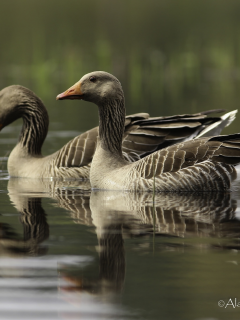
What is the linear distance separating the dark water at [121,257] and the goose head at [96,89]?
1.71m

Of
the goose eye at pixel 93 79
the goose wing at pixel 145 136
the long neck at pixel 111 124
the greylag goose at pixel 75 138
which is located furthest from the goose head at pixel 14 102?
the goose eye at pixel 93 79

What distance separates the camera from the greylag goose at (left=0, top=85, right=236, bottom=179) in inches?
465

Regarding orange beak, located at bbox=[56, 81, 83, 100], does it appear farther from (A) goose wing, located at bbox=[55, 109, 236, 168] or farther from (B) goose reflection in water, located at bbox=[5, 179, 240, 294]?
(A) goose wing, located at bbox=[55, 109, 236, 168]

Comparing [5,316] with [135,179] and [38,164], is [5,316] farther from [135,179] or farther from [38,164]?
[38,164]

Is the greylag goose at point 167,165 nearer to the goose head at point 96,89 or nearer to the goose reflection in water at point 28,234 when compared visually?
the goose head at point 96,89

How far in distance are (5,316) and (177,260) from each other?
6.13 feet

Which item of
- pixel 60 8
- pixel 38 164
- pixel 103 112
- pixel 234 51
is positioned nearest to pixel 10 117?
pixel 38 164

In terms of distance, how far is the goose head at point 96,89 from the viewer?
10.4m

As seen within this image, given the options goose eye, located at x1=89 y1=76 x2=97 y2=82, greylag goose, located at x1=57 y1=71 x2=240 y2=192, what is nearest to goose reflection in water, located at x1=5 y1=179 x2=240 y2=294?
greylag goose, located at x1=57 y1=71 x2=240 y2=192

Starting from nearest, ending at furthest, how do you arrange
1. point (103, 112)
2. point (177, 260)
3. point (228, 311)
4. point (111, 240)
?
point (228, 311), point (177, 260), point (111, 240), point (103, 112)

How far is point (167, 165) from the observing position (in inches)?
396

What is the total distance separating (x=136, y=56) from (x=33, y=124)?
1798 centimetres

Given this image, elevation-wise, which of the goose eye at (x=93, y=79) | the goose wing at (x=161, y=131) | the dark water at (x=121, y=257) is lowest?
the dark water at (x=121, y=257)

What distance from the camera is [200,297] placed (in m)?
5.32
